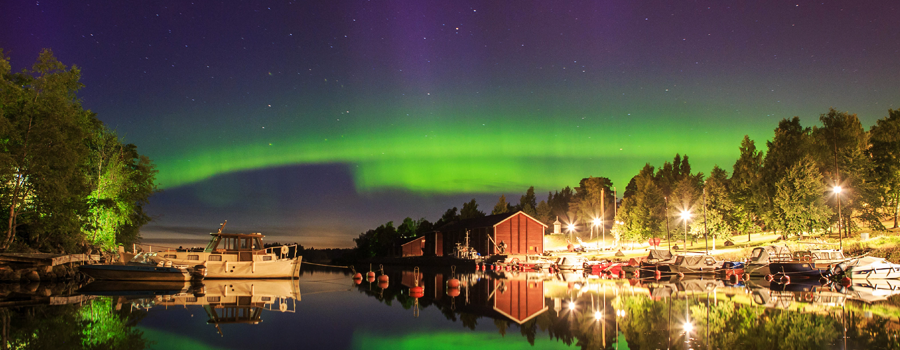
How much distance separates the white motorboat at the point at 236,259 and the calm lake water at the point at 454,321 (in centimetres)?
1054

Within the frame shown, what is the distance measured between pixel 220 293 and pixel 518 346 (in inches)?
746

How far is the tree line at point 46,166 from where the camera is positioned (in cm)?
3297

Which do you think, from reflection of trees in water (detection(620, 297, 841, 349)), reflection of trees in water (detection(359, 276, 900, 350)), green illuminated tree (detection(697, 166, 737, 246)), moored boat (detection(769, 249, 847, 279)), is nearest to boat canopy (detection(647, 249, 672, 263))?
moored boat (detection(769, 249, 847, 279))

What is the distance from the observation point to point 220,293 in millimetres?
27219

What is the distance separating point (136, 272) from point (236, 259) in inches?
255

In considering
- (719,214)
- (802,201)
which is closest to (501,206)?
(719,214)

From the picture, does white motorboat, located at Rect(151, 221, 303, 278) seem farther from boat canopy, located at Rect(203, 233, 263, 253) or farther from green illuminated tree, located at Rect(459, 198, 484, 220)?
green illuminated tree, located at Rect(459, 198, 484, 220)

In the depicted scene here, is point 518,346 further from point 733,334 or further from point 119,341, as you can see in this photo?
point 119,341

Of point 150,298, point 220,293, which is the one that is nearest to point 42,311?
point 150,298

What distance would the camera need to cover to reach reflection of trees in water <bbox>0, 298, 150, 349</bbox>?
1255 cm

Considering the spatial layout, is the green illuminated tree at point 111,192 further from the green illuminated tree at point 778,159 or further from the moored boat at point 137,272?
the green illuminated tree at point 778,159

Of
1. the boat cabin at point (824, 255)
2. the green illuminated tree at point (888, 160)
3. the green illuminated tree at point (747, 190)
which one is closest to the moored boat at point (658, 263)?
the boat cabin at point (824, 255)

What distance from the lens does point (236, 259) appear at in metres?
37.9

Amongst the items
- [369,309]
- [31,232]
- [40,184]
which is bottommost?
[369,309]
